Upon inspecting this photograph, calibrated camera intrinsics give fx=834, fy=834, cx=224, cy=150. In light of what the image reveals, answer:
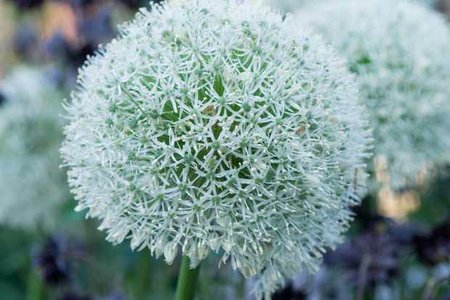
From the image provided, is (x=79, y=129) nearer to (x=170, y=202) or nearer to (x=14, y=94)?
(x=170, y=202)

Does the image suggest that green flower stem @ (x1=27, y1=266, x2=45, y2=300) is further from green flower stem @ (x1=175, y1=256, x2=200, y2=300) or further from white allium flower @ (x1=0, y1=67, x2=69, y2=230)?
green flower stem @ (x1=175, y1=256, x2=200, y2=300)

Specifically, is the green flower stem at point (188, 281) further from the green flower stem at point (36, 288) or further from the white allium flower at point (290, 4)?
the white allium flower at point (290, 4)

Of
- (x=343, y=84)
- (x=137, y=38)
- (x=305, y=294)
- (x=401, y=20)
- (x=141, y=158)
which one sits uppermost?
(x=401, y=20)

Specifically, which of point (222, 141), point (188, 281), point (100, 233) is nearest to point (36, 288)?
point (100, 233)

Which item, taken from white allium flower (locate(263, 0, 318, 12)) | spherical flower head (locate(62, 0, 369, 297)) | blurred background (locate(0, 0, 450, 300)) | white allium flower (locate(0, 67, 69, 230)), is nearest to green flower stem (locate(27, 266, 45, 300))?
blurred background (locate(0, 0, 450, 300))

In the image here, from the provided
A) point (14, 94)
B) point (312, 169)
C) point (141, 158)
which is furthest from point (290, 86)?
point (14, 94)
